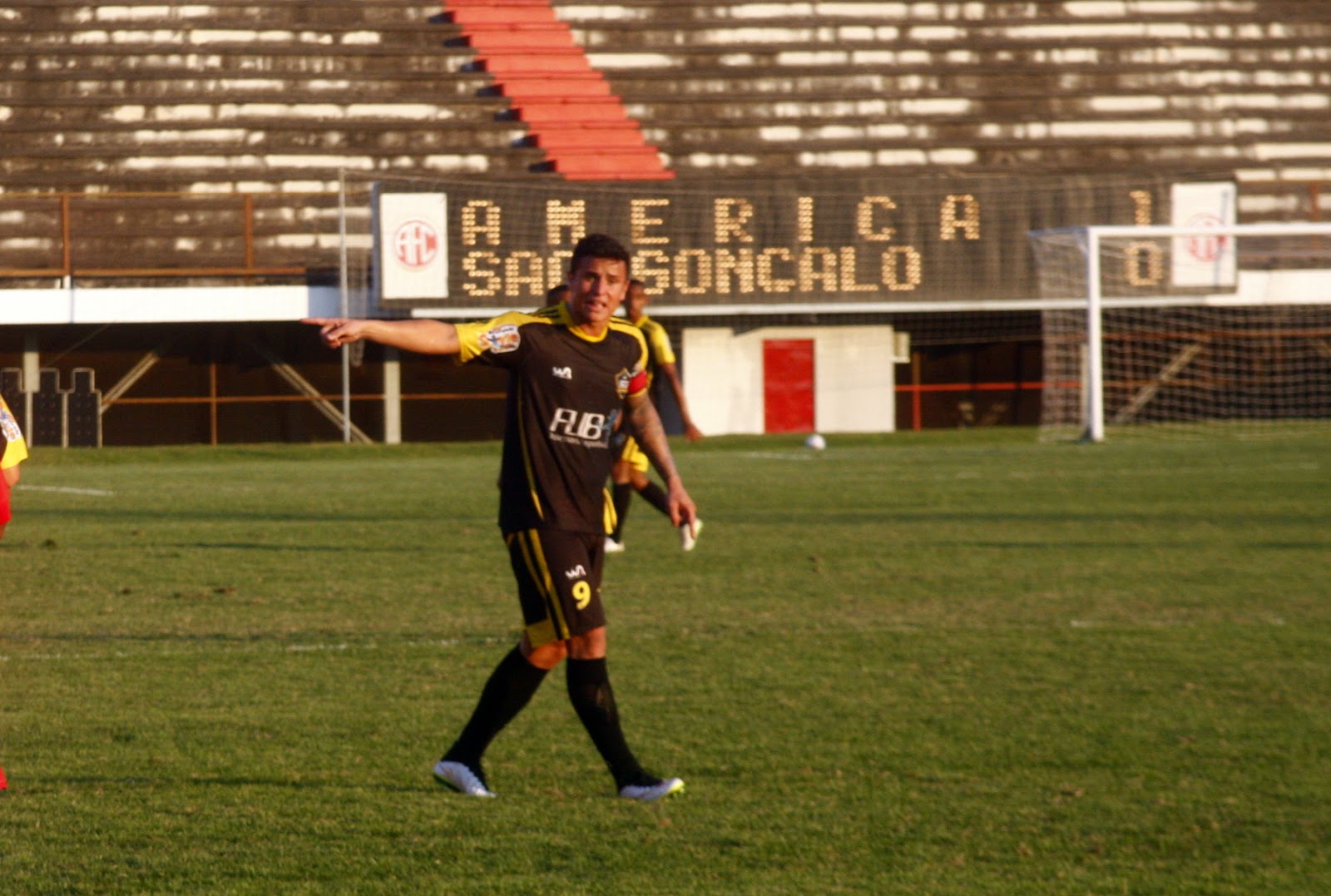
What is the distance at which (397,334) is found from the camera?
4977 millimetres

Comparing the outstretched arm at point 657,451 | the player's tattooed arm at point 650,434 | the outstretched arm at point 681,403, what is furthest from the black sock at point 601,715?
the outstretched arm at point 681,403

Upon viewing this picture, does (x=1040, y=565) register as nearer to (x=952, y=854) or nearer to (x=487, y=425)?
(x=952, y=854)

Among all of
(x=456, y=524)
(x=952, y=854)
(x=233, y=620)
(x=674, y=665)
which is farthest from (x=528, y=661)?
(x=456, y=524)

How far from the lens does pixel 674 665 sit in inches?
311

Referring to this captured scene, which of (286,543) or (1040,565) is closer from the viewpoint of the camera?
(1040,565)

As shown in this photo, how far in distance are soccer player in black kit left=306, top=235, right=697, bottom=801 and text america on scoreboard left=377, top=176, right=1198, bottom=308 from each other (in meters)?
19.3

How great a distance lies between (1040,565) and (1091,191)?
16.4 m

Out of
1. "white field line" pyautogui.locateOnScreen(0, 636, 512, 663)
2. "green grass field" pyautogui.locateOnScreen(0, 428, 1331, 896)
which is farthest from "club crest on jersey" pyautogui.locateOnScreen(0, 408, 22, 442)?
"white field line" pyautogui.locateOnScreen(0, 636, 512, 663)

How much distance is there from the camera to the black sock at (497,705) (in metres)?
5.59

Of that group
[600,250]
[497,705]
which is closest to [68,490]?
[497,705]

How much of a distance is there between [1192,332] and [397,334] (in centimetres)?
2674

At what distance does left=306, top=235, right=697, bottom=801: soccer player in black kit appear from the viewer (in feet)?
18.0

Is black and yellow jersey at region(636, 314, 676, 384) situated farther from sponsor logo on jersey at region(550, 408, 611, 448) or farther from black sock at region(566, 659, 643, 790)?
black sock at region(566, 659, 643, 790)

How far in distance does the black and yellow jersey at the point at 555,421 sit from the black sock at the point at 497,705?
48 cm
